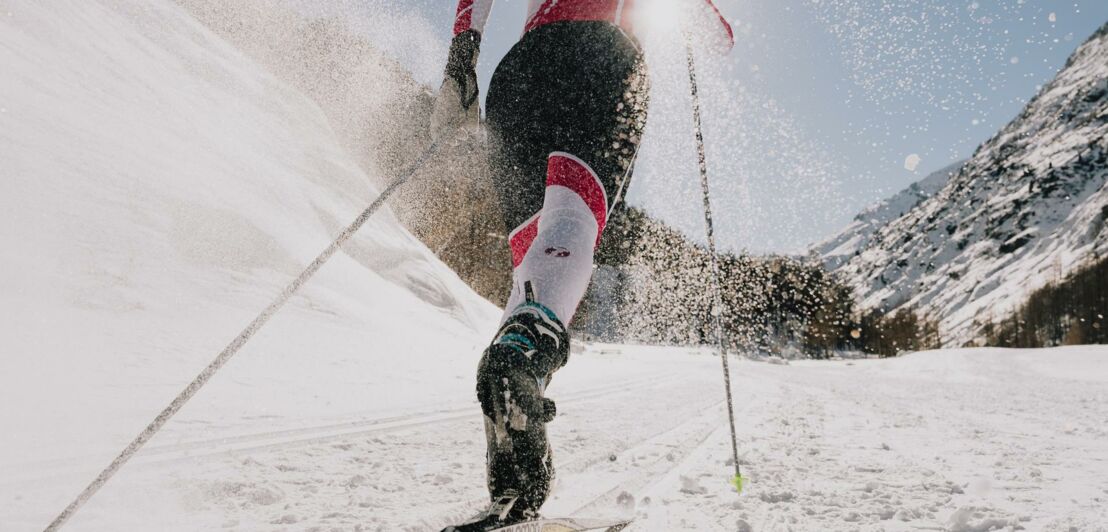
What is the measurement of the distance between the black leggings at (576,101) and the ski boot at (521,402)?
0.36 meters

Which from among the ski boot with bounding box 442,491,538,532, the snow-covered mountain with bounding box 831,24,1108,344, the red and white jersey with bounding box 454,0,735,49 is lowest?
the ski boot with bounding box 442,491,538,532

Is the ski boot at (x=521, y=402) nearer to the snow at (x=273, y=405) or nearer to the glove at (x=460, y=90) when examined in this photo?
the snow at (x=273, y=405)

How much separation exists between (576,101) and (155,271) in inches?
199

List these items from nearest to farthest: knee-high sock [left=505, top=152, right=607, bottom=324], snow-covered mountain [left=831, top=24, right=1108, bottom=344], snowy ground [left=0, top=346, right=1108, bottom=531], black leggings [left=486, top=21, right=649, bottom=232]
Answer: knee-high sock [left=505, top=152, right=607, bottom=324]
black leggings [left=486, top=21, right=649, bottom=232]
snowy ground [left=0, top=346, right=1108, bottom=531]
snow-covered mountain [left=831, top=24, right=1108, bottom=344]

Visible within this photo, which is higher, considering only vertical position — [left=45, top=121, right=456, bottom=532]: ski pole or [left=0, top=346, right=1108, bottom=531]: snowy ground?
[left=45, top=121, right=456, bottom=532]: ski pole

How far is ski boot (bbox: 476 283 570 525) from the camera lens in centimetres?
87

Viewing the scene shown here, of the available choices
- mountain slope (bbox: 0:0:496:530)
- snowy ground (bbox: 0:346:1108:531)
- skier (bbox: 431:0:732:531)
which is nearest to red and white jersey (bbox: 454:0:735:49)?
skier (bbox: 431:0:732:531)

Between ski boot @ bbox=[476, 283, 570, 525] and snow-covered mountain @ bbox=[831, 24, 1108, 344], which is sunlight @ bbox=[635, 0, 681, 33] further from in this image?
snow-covered mountain @ bbox=[831, 24, 1108, 344]

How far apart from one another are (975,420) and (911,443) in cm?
160

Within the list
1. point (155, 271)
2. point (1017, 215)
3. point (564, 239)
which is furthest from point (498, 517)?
point (1017, 215)

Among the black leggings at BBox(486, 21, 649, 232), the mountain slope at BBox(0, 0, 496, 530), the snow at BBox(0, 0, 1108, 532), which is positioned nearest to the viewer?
the black leggings at BBox(486, 21, 649, 232)

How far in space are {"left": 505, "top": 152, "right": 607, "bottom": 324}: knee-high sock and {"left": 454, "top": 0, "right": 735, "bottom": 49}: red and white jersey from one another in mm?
338

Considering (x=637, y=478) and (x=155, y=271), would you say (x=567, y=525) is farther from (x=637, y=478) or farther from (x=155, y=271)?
(x=155, y=271)

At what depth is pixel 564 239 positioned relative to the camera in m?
1.06
